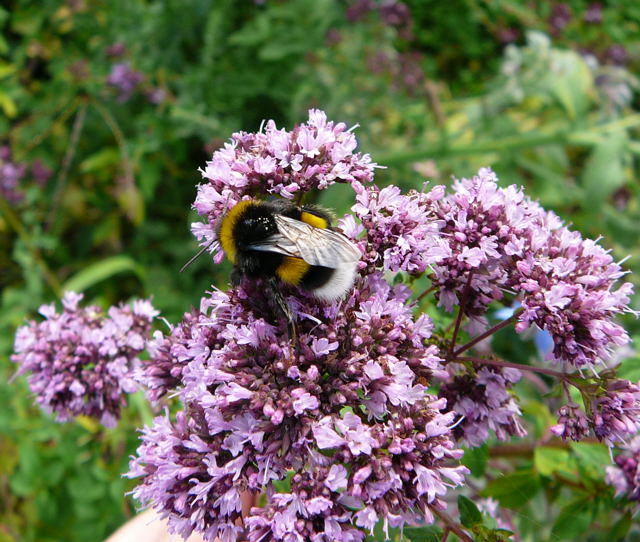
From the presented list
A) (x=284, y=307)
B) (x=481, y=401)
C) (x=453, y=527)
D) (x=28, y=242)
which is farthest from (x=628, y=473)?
(x=28, y=242)

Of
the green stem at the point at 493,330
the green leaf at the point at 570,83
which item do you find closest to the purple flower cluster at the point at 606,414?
the green stem at the point at 493,330

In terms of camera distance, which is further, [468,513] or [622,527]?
[622,527]

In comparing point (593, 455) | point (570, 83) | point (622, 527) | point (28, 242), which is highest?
point (570, 83)

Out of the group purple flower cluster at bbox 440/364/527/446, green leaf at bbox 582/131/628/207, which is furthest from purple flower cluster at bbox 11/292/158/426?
green leaf at bbox 582/131/628/207

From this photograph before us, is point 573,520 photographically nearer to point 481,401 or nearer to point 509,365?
Result: point 481,401

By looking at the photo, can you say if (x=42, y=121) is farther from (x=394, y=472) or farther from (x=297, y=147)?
(x=394, y=472)

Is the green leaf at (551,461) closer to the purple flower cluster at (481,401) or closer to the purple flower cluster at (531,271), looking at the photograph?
the purple flower cluster at (481,401)
